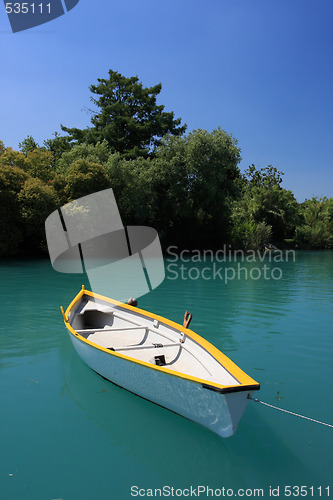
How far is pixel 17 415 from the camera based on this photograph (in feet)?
16.4

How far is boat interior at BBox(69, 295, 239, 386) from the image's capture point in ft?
16.7

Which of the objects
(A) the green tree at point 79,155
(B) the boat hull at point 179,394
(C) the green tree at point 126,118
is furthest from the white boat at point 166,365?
(C) the green tree at point 126,118

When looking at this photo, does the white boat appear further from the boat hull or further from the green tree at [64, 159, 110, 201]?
the green tree at [64, 159, 110, 201]

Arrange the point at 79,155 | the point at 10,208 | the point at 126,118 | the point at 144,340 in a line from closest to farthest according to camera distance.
A: the point at 144,340
the point at 10,208
the point at 79,155
the point at 126,118

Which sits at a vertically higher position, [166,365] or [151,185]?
[151,185]

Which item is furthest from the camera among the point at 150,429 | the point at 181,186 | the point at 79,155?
the point at 181,186

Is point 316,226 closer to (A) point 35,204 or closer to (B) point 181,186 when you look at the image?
(B) point 181,186

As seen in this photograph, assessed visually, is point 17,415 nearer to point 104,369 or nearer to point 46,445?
point 46,445

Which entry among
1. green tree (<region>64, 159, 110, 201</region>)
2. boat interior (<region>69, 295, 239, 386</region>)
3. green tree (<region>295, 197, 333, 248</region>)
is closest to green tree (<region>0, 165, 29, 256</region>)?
green tree (<region>64, 159, 110, 201</region>)

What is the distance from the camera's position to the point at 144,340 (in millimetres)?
6875

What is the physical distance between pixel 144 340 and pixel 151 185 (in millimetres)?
26577

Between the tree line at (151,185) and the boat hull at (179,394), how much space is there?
23.0 metres

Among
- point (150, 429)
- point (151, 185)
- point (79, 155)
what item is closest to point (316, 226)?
point (151, 185)

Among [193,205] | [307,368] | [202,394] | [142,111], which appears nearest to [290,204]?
[193,205]
